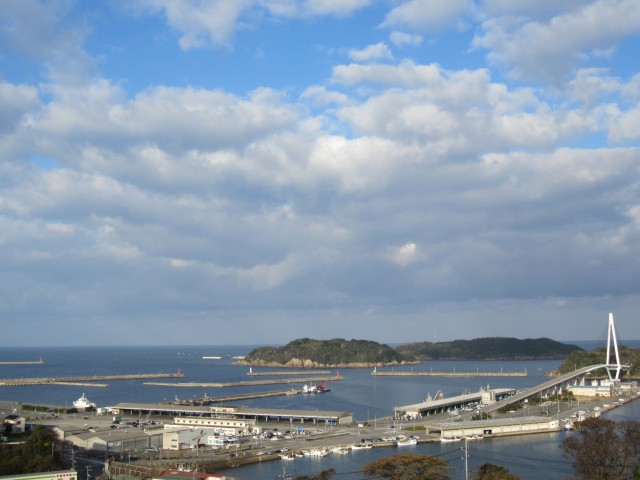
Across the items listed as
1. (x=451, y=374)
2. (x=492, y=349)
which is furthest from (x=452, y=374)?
(x=492, y=349)

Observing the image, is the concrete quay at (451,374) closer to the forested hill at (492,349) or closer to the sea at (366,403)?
the sea at (366,403)

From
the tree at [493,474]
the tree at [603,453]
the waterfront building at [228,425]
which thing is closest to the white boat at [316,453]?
the waterfront building at [228,425]

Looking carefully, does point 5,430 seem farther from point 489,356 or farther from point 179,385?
point 489,356

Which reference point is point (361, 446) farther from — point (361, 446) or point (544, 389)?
point (544, 389)

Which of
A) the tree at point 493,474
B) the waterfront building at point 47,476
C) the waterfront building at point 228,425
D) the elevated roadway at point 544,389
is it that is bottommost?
the elevated roadway at point 544,389

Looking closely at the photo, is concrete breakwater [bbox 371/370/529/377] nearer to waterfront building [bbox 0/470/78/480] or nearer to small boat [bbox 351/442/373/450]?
small boat [bbox 351/442/373/450]

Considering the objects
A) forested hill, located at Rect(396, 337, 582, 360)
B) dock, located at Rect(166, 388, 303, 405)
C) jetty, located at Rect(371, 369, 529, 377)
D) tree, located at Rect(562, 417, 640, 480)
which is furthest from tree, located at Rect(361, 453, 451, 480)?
forested hill, located at Rect(396, 337, 582, 360)
